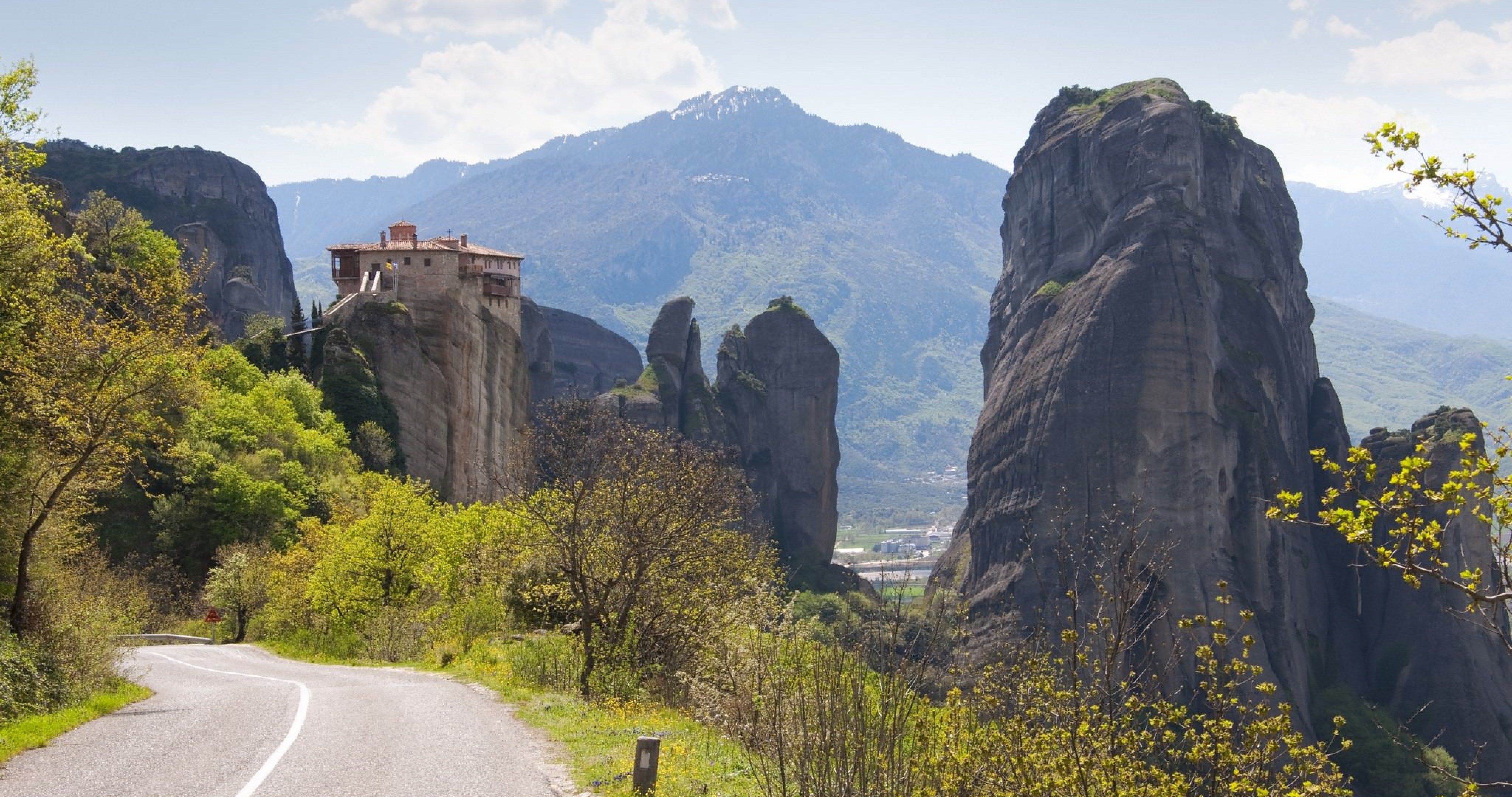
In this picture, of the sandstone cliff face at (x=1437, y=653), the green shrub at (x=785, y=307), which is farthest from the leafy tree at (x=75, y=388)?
the green shrub at (x=785, y=307)

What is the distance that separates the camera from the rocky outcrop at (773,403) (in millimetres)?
141625

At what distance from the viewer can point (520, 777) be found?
1523 centimetres

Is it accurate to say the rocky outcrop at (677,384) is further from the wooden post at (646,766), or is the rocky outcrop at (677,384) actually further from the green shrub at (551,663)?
the wooden post at (646,766)

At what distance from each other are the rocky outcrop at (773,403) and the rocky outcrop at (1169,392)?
24738mm

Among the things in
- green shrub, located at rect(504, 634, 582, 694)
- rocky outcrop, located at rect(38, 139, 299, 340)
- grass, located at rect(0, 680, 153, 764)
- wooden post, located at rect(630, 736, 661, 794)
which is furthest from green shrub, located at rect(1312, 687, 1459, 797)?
rocky outcrop, located at rect(38, 139, 299, 340)

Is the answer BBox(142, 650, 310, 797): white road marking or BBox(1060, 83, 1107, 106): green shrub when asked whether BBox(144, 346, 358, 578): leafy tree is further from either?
BBox(1060, 83, 1107, 106): green shrub

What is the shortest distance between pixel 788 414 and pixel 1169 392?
170 feet

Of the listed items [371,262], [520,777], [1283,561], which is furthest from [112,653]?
[1283,561]

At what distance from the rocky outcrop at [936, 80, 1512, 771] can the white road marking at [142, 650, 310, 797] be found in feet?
→ 239

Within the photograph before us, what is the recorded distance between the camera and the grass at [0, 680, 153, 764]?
52.2 ft

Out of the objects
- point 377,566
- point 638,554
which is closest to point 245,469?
point 377,566

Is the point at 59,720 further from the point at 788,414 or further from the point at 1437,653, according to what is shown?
the point at 788,414

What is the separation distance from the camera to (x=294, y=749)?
16375 millimetres

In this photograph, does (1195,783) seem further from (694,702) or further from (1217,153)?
(1217,153)
